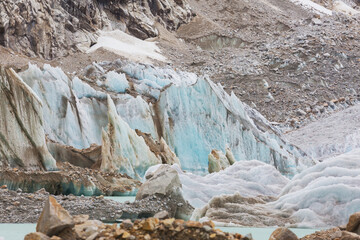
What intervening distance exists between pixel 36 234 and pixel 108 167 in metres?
8.74

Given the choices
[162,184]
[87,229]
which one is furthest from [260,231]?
[87,229]

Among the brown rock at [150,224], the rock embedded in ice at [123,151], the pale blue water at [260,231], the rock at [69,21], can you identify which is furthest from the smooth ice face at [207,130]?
the rock at [69,21]

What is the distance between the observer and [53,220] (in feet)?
11.6

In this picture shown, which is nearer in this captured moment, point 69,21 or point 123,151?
point 123,151

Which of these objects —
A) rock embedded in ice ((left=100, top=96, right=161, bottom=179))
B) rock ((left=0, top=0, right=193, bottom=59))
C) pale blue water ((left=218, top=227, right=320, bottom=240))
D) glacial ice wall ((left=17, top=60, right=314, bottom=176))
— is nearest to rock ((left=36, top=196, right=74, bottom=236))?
pale blue water ((left=218, top=227, right=320, bottom=240))

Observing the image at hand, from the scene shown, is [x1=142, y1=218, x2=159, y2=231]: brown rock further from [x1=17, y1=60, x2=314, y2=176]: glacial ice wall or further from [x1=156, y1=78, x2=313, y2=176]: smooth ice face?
[x1=156, y1=78, x2=313, y2=176]: smooth ice face

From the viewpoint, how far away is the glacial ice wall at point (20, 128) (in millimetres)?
10477

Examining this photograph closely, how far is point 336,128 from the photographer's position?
22875 millimetres

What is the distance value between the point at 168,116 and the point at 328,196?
9.74m

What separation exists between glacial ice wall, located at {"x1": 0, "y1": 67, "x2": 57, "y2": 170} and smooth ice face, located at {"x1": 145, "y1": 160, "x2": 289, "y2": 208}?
3024 millimetres

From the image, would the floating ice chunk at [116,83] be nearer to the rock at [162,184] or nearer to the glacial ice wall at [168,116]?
the glacial ice wall at [168,116]

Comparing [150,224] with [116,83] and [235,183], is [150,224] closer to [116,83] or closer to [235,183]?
[235,183]

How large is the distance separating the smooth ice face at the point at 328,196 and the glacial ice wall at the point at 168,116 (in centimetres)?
832

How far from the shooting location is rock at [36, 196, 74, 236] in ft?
11.5
